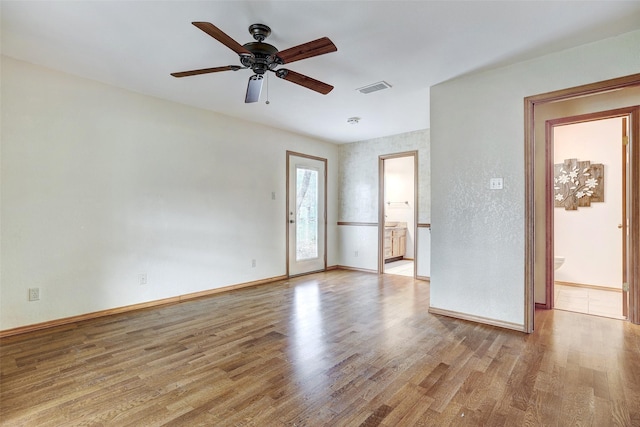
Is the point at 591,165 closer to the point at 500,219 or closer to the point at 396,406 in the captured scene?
the point at 500,219

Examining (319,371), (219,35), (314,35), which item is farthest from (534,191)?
(219,35)

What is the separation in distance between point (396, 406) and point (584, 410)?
101 centimetres

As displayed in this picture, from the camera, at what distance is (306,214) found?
5.56 meters

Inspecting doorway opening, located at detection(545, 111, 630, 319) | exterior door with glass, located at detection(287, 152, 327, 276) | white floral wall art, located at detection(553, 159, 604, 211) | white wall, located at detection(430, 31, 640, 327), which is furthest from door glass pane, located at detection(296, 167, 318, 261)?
white floral wall art, located at detection(553, 159, 604, 211)

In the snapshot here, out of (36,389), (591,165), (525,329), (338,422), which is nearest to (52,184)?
(36,389)

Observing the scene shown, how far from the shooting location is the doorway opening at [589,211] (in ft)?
13.8

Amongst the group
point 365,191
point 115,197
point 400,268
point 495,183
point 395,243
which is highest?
point 365,191

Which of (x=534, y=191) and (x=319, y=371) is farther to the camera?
(x=534, y=191)

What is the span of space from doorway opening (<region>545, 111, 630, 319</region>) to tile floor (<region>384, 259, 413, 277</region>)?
2190 mm

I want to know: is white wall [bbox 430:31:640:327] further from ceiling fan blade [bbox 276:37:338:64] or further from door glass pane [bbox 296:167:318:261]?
door glass pane [bbox 296:167:318:261]

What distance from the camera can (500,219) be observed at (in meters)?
2.95

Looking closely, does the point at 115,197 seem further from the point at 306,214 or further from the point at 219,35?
the point at 306,214

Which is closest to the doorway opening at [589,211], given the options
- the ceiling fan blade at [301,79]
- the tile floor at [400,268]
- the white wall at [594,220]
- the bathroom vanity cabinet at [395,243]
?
the white wall at [594,220]

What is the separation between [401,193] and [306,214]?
3349 mm
